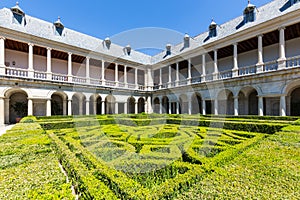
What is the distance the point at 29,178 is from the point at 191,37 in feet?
91.6

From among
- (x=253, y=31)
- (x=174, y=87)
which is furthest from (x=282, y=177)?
(x=174, y=87)

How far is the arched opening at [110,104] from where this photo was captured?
26062 mm

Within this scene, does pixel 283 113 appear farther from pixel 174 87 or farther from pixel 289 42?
pixel 174 87

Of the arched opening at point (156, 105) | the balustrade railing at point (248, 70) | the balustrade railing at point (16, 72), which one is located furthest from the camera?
the arched opening at point (156, 105)

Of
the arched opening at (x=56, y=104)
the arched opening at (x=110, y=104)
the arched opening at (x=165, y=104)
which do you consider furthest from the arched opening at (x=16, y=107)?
the arched opening at (x=165, y=104)

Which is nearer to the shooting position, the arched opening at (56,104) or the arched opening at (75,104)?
the arched opening at (56,104)

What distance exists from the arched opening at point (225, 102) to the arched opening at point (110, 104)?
15393 mm

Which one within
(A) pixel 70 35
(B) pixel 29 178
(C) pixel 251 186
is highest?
(A) pixel 70 35

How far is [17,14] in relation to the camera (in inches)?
761

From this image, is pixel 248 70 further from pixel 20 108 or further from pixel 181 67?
pixel 20 108

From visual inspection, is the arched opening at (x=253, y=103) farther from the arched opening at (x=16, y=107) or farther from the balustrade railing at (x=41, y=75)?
the arched opening at (x=16, y=107)

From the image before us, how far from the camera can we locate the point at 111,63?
1081 inches

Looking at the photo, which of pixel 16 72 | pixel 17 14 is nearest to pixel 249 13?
pixel 17 14

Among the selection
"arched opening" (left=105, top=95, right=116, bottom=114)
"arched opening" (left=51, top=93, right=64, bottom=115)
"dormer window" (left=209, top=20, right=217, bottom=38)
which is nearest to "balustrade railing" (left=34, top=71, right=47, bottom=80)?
"arched opening" (left=51, top=93, right=64, bottom=115)
